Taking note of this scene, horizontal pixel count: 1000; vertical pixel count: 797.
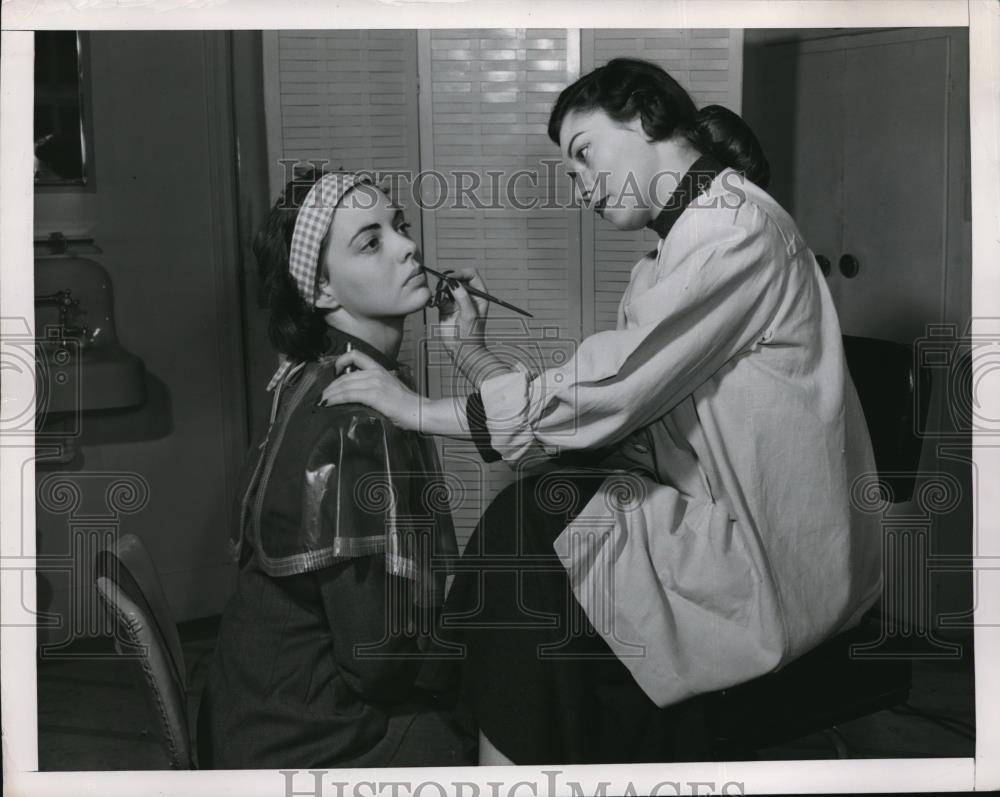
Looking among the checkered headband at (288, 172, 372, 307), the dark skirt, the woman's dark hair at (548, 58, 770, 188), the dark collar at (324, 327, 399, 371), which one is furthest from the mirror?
the dark skirt

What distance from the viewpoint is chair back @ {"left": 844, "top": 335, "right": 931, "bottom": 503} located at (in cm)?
171

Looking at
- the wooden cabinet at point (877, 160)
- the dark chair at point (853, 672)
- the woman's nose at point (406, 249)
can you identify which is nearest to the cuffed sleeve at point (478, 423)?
the woman's nose at point (406, 249)

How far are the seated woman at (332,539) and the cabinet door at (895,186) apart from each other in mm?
751

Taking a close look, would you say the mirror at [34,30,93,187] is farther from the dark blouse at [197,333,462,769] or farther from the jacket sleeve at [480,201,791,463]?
the jacket sleeve at [480,201,791,463]

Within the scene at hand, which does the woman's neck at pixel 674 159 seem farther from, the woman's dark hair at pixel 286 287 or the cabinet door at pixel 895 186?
the woman's dark hair at pixel 286 287

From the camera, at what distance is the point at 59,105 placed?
171cm

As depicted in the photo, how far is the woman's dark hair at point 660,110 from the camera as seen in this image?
163 centimetres

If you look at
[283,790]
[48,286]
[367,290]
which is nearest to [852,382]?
[367,290]

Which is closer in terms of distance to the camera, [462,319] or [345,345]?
[345,345]

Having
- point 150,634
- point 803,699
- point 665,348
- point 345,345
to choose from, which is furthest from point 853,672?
point 150,634

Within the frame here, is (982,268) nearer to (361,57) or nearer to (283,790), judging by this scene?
(361,57)

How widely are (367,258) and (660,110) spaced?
0.49m

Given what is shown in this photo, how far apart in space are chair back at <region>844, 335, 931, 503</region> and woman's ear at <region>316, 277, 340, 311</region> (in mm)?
810

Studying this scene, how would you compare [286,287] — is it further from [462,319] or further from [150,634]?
[150,634]
